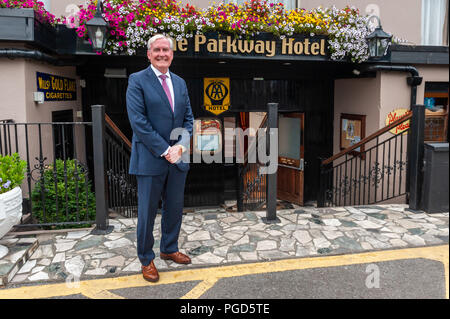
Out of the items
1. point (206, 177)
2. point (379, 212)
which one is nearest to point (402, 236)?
point (379, 212)

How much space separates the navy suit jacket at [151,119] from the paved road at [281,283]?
3.48 ft

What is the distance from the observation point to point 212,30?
6.60 m

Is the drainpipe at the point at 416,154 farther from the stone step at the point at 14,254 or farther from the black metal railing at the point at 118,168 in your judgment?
the stone step at the point at 14,254

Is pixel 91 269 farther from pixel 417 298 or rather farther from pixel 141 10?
pixel 141 10

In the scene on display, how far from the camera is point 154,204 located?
3461 mm

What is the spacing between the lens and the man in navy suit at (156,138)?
3.26m

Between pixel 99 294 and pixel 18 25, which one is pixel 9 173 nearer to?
pixel 99 294

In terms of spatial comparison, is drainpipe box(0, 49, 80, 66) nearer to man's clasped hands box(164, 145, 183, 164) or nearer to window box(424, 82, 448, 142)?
man's clasped hands box(164, 145, 183, 164)

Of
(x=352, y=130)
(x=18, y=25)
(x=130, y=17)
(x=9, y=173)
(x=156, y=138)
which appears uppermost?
(x=130, y=17)

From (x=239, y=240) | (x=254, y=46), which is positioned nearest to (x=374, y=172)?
(x=254, y=46)

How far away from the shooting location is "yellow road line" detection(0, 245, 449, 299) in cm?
332

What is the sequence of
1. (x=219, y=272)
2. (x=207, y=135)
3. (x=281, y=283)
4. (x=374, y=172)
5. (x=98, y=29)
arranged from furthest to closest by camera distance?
(x=207, y=135) → (x=374, y=172) → (x=98, y=29) → (x=219, y=272) → (x=281, y=283)

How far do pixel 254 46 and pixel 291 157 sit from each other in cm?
354
